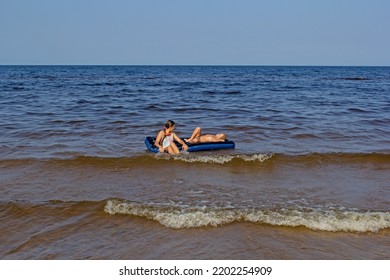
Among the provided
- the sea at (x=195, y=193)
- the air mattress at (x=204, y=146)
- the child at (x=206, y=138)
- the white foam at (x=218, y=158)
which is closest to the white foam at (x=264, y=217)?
the sea at (x=195, y=193)

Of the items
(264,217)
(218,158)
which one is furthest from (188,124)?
(264,217)

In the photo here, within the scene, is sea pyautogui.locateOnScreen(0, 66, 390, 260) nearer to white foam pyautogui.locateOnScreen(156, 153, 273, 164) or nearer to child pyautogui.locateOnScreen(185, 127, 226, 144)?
white foam pyautogui.locateOnScreen(156, 153, 273, 164)

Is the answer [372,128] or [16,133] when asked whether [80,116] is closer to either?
[16,133]

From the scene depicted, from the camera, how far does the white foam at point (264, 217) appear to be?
502 centimetres

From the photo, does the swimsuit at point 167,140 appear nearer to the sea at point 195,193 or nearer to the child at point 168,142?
the child at point 168,142

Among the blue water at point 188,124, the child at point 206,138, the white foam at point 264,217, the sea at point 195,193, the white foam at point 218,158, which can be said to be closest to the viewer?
the sea at point 195,193

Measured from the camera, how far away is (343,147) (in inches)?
389

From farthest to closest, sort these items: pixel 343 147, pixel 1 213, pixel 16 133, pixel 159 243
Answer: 1. pixel 16 133
2. pixel 343 147
3. pixel 1 213
4. pixel 159 243

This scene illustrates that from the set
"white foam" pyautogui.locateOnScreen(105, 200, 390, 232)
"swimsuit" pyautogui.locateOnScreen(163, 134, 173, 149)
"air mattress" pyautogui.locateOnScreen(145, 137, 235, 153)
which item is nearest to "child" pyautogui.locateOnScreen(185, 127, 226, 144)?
"air mattress" pyautogui.locateOnScreen(145, 137, 235, 153)

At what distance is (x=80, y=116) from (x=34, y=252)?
1095cm

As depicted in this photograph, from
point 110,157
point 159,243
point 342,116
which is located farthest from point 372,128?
point 159,243

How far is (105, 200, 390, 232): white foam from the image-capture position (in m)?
5.02

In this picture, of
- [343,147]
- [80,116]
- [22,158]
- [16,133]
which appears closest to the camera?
[22,158]

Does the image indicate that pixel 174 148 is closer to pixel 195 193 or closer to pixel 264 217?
pixel 195 193
